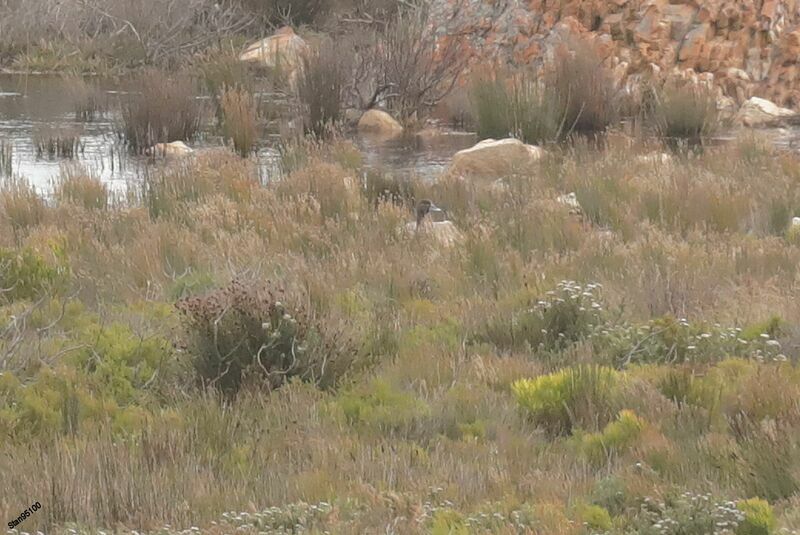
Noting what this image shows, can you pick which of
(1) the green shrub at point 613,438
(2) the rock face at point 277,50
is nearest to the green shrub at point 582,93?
(2) the rock face at point 277,50

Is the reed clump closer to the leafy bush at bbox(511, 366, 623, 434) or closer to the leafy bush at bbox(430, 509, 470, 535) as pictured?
the leafy bush at bbox(511, 366, 623, 434)

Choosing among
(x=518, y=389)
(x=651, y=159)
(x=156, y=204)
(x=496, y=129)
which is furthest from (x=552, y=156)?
(x=518, y=389)

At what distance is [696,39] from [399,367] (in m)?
13.0

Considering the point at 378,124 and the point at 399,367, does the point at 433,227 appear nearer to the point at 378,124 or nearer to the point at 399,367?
the point at 399,367

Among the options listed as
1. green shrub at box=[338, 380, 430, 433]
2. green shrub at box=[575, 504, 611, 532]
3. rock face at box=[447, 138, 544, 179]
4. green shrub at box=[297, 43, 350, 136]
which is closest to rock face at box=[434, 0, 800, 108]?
green shrub at box=[297, 43, 350, 136]

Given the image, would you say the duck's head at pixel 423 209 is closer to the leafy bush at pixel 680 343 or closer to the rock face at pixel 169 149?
the leafy bush at pixel 680 343

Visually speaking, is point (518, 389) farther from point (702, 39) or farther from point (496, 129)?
point (702, 39)

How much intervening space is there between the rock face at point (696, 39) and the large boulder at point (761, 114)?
27.8 inches

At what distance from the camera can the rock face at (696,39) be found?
56.7 feet

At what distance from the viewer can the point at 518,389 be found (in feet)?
17.1

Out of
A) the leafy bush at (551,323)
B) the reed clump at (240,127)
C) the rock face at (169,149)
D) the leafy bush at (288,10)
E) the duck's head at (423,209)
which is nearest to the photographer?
the leafy bush at (551,323)

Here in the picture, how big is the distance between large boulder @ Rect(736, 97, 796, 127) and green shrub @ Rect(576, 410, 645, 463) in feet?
39.9

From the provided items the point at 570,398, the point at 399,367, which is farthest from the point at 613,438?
the point at 399,367

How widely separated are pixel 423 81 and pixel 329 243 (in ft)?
29.3
